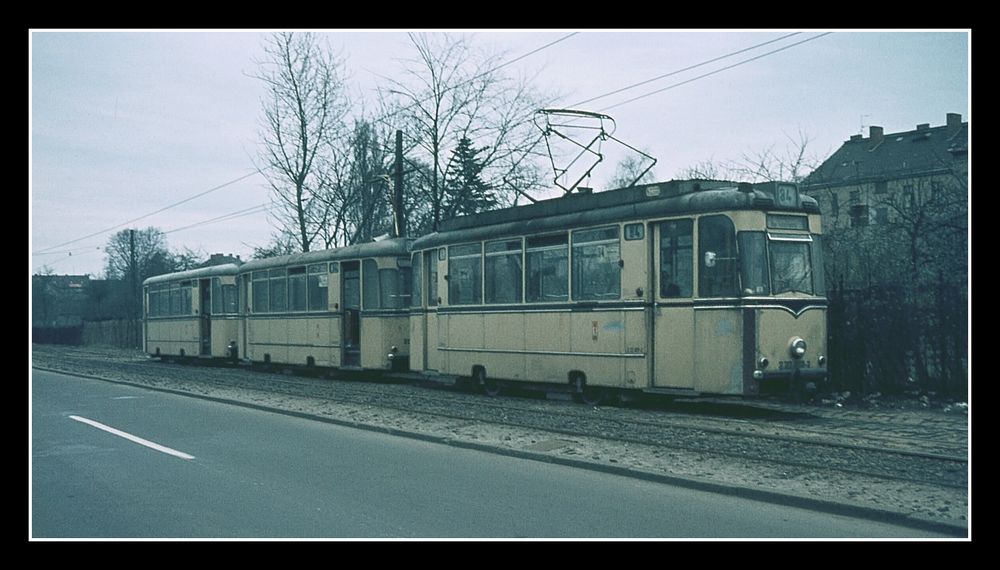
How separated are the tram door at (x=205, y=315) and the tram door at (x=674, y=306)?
74.2 ft

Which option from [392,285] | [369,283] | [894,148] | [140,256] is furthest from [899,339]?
[140,256]

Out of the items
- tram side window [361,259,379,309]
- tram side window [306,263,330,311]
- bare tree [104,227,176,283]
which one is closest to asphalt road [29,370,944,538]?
tram side window [361,259,379,309]

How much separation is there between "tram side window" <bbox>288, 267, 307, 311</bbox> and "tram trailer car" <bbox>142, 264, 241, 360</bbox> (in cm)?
484

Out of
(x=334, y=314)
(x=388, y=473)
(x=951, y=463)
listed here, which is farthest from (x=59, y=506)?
(x=334, y=314)

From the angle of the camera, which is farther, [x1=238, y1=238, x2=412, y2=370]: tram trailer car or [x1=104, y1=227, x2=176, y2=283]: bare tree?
[x1=104, y1=227, x2=176, y2=283]: bare tree

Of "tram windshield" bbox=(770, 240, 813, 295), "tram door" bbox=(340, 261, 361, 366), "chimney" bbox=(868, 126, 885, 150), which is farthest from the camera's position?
"chimney" bbox=(868, 126, 885, 150)

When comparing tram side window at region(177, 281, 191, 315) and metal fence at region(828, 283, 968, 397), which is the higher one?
tram side window at region(177, 281, 191, 315)

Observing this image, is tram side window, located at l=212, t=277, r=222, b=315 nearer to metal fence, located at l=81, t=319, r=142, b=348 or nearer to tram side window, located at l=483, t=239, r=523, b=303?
tram side window, located at l=483, t=239, r=523, b=303

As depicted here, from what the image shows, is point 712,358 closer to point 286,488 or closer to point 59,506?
point 286,488

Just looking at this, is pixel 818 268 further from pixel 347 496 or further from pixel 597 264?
pixel 347 496

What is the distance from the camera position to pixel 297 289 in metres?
26.2

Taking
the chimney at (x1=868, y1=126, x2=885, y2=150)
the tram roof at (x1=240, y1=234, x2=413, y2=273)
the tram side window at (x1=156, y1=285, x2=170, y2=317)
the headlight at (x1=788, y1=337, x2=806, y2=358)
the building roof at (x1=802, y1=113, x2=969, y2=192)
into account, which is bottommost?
the headlight at (x1=788, y1=337, x2=806, y2=358)

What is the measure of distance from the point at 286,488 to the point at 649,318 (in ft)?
24.1

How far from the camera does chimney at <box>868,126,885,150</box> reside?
53.3m
